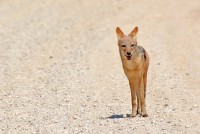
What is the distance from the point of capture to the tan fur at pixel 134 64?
35.9ft

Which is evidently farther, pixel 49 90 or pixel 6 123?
pixel 49 90

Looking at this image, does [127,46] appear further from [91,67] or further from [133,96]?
[91,67]

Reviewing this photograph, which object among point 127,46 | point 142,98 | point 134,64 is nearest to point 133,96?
point 142,98

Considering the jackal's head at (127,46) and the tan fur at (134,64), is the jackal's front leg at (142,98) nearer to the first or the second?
the tan fur at (134,64)

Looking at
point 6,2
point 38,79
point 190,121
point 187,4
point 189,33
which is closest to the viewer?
point 190,121

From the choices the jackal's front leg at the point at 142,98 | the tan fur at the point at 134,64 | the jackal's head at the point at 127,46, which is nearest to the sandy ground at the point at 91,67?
the jackal's front leg at the point at 142,98

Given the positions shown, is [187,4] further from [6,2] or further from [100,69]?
[100,69]

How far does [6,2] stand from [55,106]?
14.3 metres

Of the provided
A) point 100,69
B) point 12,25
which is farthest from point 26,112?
point 12,25

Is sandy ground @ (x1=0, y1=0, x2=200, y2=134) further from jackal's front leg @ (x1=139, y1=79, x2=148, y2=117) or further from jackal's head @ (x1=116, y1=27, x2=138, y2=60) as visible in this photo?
jackal's head @ (x1=116, y1=27, x2=138, y2=60)

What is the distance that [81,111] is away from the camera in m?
12.4

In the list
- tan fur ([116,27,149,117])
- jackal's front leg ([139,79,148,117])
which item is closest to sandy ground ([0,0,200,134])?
jackal's front leg ([139,79,148,117])

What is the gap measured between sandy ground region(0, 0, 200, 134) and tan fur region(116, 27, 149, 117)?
35cm

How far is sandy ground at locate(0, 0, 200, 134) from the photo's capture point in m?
11.5
